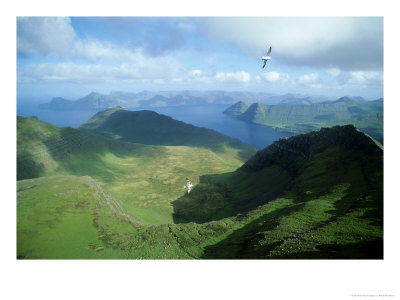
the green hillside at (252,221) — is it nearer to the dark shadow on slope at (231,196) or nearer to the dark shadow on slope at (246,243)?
the dark shadow on slope at (246,243)

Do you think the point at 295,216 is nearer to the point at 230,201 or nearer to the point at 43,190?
the point at 230,201

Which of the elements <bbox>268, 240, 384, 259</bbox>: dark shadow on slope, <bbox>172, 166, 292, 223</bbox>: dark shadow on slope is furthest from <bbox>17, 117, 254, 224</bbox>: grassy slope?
<bbox>268, 240, 384, 259</bbox>: dark shadow on slope

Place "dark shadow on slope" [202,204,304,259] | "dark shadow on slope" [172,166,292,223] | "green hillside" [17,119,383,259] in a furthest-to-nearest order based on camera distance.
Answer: "dark shadow on slope" [172,166,292,223], "dark shadow on slope" [202,204,304,259], "green hillside" [17,119,383,259]

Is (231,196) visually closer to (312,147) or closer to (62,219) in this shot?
(312,147)

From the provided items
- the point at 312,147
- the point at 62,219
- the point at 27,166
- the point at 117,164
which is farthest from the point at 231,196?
the point at 27,166

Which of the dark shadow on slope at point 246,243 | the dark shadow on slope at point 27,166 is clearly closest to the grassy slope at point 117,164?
the dark shadow on slope at point 27,166

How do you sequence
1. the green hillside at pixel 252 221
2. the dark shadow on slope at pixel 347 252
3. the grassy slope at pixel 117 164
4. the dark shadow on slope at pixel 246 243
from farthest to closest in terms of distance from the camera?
1. the grassy slope at pixel 117 164
2. the dark shadow on slope at pixel 246 243
3. the green hillside at pixel 252 221
4. the dark shadow on slope at pixel 347 252

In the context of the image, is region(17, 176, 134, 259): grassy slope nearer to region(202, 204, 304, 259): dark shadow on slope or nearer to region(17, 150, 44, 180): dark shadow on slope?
region(202, 204, 304, 259): dark shadow on slope

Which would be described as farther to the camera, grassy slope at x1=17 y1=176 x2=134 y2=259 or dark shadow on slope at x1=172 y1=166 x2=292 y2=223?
dark shadow on slope at x1=172 y1=166 x2=292 y2=223
